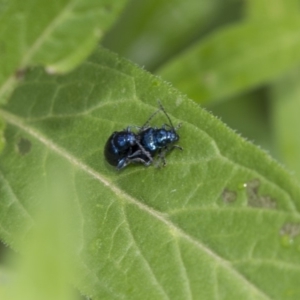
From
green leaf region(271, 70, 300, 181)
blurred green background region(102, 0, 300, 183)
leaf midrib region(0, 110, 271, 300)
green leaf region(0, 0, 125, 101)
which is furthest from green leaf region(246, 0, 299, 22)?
green leaf region(0, 0, 125, 101)

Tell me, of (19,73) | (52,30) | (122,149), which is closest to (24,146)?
(19,73)

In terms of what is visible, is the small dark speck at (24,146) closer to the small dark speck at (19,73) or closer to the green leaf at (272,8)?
the small dark speck at (19,73)

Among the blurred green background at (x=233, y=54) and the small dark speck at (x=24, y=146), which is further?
the blurred green background at (x=233, y=54)

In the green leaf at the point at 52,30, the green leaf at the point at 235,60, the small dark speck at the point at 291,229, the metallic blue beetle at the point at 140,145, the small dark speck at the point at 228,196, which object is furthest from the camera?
the green leaf at the point at 235,60

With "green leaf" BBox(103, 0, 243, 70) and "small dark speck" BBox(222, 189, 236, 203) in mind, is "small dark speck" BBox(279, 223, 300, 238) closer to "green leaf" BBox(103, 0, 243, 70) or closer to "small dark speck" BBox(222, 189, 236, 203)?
"small dark speck" BBox(222, 189, 236, 203)

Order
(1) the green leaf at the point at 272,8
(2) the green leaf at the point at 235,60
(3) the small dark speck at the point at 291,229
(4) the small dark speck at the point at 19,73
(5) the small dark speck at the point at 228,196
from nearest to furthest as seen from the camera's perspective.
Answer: (3) the small dark speck at the point at 291,229, (5) the small dark speck at the point at 228,196, (4) the small dark speck at the point at 19,73, (2) the green leaf at the point at 235,60, (1) the green leaf at the point at 272,8

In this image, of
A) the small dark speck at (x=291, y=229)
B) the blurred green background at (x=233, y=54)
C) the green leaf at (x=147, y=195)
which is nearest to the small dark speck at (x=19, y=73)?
the green leaf at (x=147, y=195)

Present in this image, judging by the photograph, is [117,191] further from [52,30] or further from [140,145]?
[52,30]
